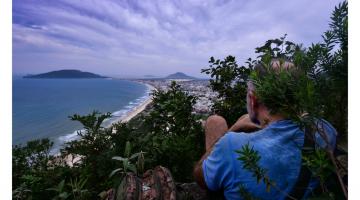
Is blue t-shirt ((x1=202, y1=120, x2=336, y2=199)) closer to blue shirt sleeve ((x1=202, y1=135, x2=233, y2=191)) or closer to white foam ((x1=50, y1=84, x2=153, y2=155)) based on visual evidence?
blue shirt sleeve ((x1=202, y1=135, x2=233, y2=191))

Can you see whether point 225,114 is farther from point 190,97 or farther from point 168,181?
point 168,181

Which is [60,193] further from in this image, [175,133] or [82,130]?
[175,133]

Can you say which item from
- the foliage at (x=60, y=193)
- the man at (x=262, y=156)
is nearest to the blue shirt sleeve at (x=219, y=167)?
the man at (x=262, y=156)

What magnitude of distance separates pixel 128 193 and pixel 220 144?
689mm

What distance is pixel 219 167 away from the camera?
184 centimetres

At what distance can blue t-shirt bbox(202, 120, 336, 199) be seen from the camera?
5.26 feet

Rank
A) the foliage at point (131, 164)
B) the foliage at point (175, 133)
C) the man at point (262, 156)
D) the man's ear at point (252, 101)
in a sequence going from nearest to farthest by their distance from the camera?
the man at point (262, 156), the man's ear at point (252, 101), the foliage at point (131, 164), the foliage at point (175, 133)

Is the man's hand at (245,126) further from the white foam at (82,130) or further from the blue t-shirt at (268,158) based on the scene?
the white foam at (82,130)

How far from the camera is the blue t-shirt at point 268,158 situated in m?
1.60

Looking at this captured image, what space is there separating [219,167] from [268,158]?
35 centimetres

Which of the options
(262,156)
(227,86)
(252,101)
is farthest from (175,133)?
(262,156)

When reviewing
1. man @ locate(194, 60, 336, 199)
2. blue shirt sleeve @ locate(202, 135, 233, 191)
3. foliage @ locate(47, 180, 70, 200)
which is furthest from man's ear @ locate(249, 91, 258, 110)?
foliage @ locate(47, 180, 70, 200)

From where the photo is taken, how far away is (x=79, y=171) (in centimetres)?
296
